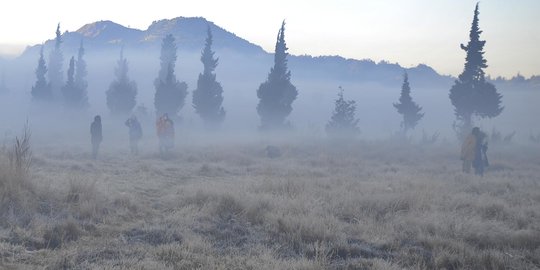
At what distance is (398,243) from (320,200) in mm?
2812

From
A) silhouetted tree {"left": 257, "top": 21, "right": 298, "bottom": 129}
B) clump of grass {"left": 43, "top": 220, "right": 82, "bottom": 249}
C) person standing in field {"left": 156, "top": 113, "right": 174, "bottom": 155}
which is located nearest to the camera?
clump of grass {"left": 43, "top": 220, "right": 82, "bottom": 249}

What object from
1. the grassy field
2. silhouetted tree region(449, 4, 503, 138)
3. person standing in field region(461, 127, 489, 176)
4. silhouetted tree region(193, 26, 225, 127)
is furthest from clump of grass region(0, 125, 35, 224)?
silhouetted tree region(193, 26, 225, 127)

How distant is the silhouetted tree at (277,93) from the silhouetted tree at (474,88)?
14387mm

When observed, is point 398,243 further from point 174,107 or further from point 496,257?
point 174,107

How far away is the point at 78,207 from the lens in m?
6.73

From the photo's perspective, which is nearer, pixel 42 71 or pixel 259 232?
pixel 259 232

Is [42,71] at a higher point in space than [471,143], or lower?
higher

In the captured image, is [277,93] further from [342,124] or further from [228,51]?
[228,51]

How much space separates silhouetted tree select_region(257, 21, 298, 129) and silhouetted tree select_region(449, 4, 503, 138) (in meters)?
14.4

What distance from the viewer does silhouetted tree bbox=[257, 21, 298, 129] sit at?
1630 inches

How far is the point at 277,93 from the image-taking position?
41406 millimetres

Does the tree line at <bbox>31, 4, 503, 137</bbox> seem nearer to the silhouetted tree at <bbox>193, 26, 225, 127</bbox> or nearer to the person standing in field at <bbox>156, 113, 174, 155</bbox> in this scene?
the silhouetted tree at <bbox>193, 26, 225, 127</bbox>

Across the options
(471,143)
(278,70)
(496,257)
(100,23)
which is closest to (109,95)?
(278,70)

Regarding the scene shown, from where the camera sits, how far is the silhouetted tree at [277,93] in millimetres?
41406
